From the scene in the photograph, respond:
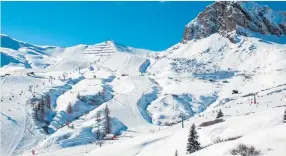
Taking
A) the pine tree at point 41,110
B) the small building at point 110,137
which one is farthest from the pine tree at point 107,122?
the pine tree at point 41,110

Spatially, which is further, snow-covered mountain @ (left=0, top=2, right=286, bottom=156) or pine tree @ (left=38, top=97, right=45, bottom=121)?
pine tree @ (left=38, top=97, right=45, bottom=121)

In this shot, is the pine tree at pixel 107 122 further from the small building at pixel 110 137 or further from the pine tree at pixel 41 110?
the pine tree at pixel 41 110

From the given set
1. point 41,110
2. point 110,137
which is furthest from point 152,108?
point 110,137

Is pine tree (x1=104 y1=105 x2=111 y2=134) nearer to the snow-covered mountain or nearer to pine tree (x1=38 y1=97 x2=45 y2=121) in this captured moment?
the snow-covered mountain

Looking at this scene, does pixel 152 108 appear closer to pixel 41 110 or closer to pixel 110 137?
pixel 41 110

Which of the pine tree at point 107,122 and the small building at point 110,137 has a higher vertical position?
the pine tree at point 107,122

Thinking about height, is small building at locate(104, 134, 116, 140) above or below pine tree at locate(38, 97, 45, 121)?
below

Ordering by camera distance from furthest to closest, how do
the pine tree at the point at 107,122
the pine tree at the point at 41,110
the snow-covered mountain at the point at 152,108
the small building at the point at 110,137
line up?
the pine tree at the point at 41,110 → the pine tree at the point at 107,122 → the small building at the point at 110,137 → the snow-covered mountain at the point at 152,108

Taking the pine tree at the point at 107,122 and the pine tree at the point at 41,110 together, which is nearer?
the pine tree at the point at 107,122

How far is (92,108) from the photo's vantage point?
118 metres

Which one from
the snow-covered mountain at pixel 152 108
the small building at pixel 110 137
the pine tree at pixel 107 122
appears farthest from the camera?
the pine tree at pixel 107 122

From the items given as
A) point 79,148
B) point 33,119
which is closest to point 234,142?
point 79,148

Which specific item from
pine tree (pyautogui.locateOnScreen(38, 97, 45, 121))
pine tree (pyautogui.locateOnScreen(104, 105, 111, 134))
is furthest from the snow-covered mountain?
pine tree (pyautogui.locateOnScreen(104, 105, 111, 134))

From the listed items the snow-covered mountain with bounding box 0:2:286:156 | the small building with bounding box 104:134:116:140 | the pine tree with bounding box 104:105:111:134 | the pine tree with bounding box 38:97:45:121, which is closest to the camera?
the snow-covered mountain with bounding box 0:2:286:156
